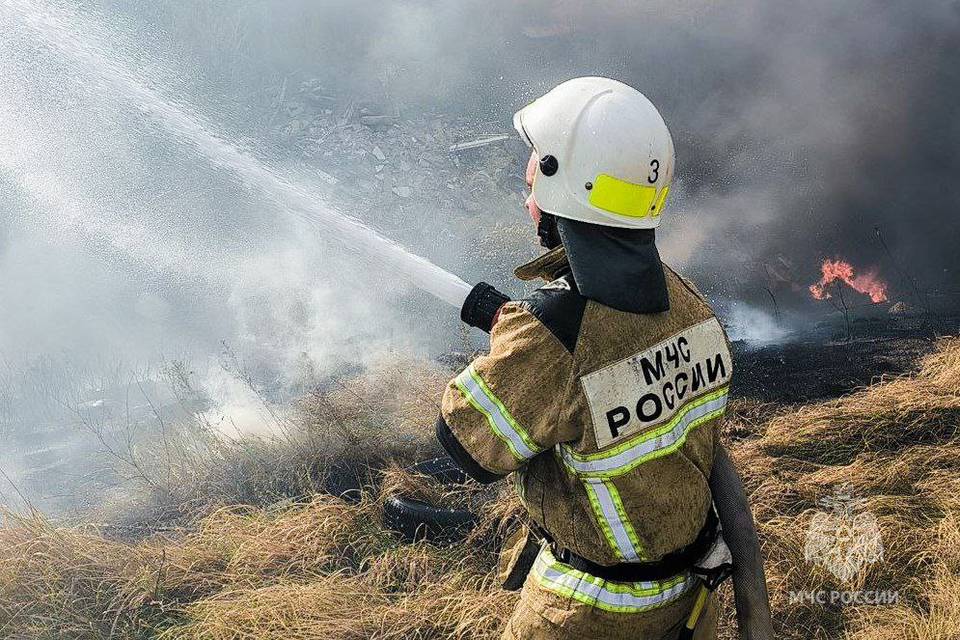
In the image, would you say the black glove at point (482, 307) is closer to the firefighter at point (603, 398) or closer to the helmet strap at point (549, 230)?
the firefighter at point (603, 398)

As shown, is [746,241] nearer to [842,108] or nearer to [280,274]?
[842,108]

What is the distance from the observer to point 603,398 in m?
1.48

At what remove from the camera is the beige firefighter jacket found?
1.47 metres

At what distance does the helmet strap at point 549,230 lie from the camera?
1705 millimetres

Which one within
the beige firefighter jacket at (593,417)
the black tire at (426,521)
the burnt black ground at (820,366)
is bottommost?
the burnt black ground at (820,366)

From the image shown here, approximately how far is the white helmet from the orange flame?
275 inches

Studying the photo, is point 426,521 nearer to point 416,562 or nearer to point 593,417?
point 416,562

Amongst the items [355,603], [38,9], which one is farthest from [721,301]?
[38,9]

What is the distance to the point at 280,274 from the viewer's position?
809 centimetres

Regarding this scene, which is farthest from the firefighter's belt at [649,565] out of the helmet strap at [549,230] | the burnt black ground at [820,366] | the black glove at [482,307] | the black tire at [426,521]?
the burnt black ground at [820,366]

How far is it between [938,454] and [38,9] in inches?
426

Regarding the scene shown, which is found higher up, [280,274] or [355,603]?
[355,603]

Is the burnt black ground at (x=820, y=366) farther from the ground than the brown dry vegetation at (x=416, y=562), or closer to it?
closer to it

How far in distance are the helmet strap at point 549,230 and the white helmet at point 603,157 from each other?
41 millimetres
